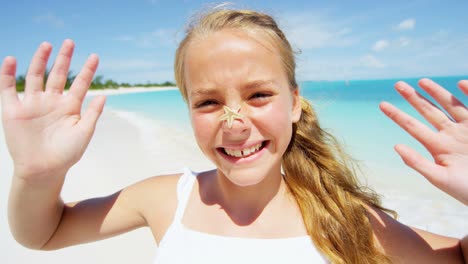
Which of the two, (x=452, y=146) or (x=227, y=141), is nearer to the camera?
(x=452, y=146)

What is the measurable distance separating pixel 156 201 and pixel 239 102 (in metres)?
0.73

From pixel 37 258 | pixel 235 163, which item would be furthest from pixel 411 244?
pixel 37 258

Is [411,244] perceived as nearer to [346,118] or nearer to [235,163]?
[235,163]

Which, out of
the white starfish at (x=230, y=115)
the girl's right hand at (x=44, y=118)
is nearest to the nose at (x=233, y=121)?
the white starfish at (x=230, y=115)

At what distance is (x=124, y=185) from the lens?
458 centimetres

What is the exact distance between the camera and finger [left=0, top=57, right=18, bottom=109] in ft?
4.36

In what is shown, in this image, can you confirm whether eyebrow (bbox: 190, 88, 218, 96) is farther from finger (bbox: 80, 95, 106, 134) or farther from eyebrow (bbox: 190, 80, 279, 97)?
finger (bbox: 80, 95, 106, 134)

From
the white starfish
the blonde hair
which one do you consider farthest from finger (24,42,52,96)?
the white starfish

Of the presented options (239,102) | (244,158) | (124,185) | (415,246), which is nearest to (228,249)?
(244,158)

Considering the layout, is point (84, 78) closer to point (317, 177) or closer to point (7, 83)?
point (7, 83)

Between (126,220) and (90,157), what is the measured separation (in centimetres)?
474

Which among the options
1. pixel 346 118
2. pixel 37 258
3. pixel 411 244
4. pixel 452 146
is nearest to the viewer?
pixel 452 146

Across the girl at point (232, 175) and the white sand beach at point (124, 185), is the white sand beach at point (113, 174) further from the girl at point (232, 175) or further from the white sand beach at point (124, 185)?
the girl at point (232, 175)

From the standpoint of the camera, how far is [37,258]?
2896 millimetres
